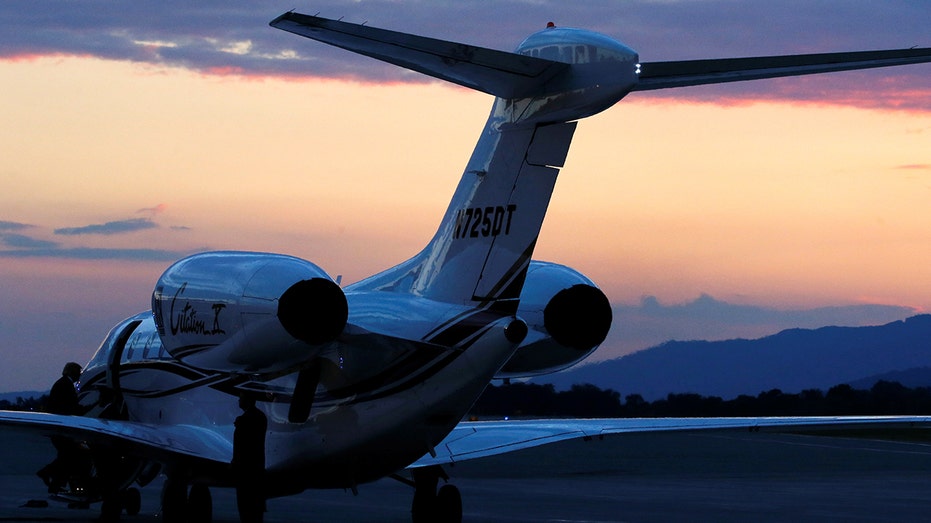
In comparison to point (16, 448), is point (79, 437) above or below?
above

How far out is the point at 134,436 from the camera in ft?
52.6

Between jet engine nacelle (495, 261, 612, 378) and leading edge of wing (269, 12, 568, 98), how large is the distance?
2.50 metres

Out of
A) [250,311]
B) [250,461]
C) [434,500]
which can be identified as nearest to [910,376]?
[434,500]

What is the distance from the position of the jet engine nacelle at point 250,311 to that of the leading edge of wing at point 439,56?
2289 mm

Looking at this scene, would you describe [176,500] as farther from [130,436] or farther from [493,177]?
[493,177]

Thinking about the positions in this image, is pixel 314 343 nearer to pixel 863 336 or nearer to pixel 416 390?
pixel 416 390

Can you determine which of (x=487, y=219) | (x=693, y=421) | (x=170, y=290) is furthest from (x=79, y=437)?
(x=693, y=421)

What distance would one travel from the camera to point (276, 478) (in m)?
15.9

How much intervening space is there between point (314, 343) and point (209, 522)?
17.6 feet

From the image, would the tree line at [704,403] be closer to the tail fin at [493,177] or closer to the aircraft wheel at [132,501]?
the aircraft wheel at [132,501]

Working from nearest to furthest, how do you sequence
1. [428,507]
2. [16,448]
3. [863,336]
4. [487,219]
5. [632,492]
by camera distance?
[487,219] → [428,507] → [632,492] → [16,448] → [863,336]

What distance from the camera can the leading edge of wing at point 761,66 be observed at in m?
12.3

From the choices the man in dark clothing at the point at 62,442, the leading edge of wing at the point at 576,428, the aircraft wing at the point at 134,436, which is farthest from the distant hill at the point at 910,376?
the aircraft wing at the point at 134,436

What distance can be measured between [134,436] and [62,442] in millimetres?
4705
